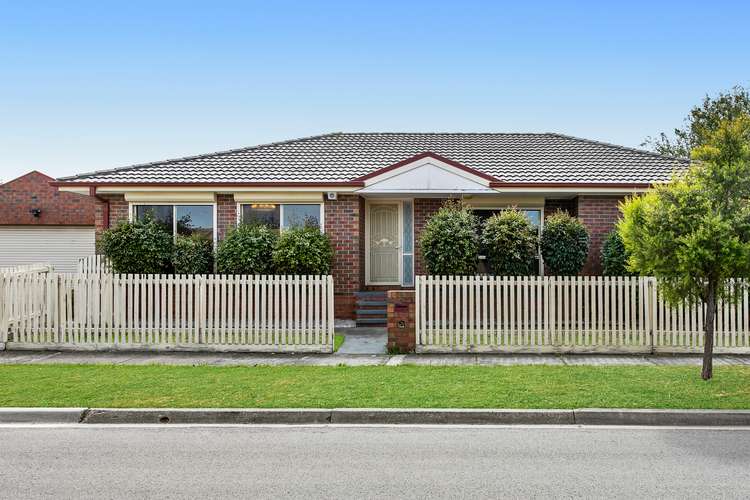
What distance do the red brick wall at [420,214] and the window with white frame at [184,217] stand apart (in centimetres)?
518

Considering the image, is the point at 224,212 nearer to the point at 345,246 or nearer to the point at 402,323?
the point at 345,246

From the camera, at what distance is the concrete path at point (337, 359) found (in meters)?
9.39

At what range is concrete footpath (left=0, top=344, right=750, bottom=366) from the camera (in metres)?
9.38

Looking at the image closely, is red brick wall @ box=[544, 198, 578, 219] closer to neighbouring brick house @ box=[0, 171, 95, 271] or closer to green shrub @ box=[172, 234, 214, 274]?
green shrub @ box=[172, 234, 214, 274]

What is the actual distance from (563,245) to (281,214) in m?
6.71

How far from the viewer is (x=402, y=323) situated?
1034cm

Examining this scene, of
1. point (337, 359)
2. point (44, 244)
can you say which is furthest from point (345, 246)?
point (44, 244)

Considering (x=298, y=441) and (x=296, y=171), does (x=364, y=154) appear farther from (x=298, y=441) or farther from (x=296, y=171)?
(x=298, y=441)

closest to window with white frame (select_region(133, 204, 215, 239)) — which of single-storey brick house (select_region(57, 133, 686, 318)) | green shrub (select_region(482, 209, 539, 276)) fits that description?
single-storey brick house (select_region(57, 133, 686, 318))

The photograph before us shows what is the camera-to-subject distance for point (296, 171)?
14.8 metres

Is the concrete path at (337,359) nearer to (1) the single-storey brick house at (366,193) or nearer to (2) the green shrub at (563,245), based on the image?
(2) the green shrub at (563,245)

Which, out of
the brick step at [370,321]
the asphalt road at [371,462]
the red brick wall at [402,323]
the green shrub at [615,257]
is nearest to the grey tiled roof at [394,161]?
the green shrub at [615,257]

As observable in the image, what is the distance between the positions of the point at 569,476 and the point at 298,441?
2.55m

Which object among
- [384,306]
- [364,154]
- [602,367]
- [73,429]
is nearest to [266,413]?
[73,429]
